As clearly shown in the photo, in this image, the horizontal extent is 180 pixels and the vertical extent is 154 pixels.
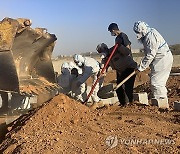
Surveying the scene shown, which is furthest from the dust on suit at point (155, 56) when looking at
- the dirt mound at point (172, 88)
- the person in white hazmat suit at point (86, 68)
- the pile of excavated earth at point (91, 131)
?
the dirt mound at point (172, 88)

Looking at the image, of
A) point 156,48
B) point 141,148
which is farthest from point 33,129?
point 156,48

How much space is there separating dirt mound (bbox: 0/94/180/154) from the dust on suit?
1.07 m

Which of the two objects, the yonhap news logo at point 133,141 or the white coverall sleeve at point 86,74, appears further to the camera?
the white coverall sleeve at point 86,74

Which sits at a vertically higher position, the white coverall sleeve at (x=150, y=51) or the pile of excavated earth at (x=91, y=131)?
the white coverall sleeve at (x=150, y=51)

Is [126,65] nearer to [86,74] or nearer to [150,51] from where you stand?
[150,51]

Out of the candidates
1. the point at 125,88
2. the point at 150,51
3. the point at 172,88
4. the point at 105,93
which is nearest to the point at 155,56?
the point at 150,51

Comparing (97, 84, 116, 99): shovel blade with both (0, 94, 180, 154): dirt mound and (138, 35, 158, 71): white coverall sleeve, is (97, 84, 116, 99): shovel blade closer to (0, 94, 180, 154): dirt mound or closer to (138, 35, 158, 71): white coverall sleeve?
(138, 35, 158, 71): white coverall sleeve

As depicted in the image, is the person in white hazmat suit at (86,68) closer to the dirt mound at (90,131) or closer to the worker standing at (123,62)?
the worker standing at (123,62)

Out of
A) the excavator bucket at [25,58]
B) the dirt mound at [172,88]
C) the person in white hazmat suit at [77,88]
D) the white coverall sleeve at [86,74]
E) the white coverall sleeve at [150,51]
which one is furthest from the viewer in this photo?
the dirt mound at [172,88]

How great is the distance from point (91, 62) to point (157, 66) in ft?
9.19

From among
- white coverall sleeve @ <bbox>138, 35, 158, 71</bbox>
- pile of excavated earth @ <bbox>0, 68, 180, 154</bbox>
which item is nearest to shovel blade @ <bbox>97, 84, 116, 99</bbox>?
white coverall sleeve @ <bbox>138, 35, 158, 71</bbox>

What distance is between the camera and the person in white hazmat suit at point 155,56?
682 centimetres

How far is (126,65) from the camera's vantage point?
305 inches

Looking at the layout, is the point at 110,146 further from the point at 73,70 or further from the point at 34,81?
the point at 73,70
